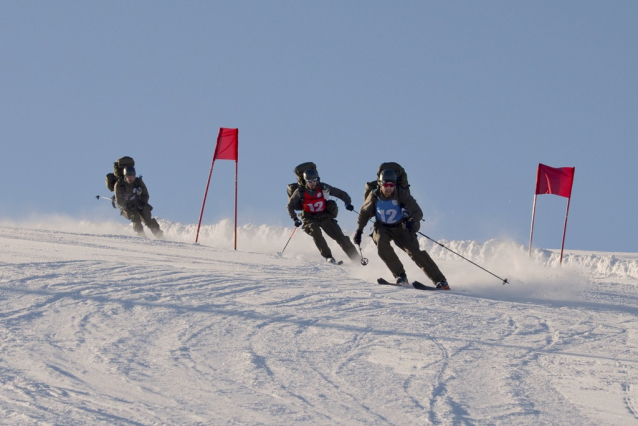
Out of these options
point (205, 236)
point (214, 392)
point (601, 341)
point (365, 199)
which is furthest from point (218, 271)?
point (205, 236)

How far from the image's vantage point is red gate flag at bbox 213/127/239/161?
1958cm

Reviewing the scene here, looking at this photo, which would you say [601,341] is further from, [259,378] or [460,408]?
[259,378]

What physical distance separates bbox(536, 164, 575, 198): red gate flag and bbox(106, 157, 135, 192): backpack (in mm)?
10082

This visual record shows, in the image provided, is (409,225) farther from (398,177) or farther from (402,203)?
(398,177)

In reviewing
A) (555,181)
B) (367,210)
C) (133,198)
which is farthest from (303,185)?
(555,181)

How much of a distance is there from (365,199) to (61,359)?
6.46 m

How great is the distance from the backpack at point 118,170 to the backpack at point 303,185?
5.66m

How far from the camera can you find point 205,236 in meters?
26.2

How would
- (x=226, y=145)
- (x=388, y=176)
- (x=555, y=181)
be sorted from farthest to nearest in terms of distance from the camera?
(x=226, y=145), (x=555, y=181), (x=388, y=176)

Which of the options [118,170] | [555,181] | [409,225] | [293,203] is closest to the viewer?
[409,225]

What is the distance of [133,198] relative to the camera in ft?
62.2

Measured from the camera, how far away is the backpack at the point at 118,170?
1880 centimetres

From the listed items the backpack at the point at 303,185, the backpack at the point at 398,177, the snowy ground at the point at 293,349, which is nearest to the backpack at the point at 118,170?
the backpack at the point at 303,185

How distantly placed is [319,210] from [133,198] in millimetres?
6159
